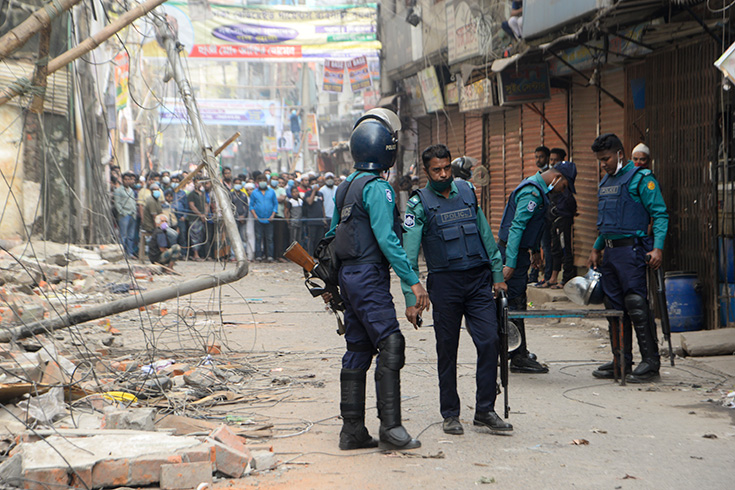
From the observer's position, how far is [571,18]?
9.98 m

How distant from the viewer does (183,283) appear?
276 inches

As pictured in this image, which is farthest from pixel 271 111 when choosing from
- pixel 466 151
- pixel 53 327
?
pixel 53 327

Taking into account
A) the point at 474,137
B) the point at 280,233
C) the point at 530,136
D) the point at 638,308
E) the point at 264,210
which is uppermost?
the point at 474,137

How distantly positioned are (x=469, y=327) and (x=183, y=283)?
107 inches

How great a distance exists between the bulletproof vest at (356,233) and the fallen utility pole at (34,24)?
2.12 m

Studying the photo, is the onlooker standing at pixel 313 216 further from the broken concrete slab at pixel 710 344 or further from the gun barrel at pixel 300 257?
the gun barrel at pixel 300 257

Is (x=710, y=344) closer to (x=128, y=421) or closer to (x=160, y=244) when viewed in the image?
(x=128, y=421)

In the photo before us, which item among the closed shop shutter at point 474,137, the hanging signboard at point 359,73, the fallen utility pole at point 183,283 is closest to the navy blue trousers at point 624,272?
the fallen utility pole at point 183,283

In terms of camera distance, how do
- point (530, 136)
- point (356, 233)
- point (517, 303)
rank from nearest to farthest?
point (356, 233), point (517, 303), point (530, 136)

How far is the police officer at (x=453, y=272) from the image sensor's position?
521 centimetres

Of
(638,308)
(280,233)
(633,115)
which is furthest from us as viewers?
(280,233)

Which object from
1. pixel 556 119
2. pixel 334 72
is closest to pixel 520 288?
pixel 556 119

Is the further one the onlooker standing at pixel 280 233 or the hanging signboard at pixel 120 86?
the hanging signboard at pixel 120 86

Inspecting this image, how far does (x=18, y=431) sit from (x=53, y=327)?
6.36ft
